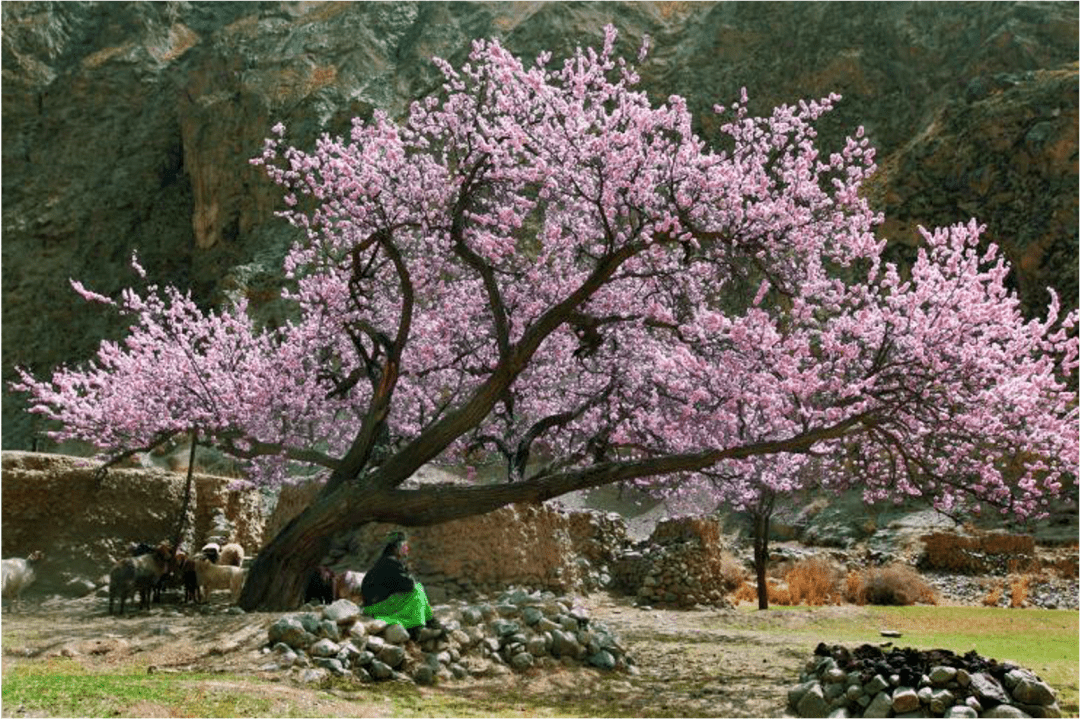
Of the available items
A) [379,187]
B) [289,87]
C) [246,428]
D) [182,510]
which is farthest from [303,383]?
[289,87]

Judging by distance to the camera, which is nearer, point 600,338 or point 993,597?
point 600,338

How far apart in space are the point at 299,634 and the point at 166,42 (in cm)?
8584

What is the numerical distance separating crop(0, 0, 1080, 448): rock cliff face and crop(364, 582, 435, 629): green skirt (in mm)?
44548

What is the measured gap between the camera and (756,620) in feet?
62.6

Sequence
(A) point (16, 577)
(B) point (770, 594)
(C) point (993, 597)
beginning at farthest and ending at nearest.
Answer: (B) point (770, 594) < (C) point (993, 597) < (A) point (16, 577)

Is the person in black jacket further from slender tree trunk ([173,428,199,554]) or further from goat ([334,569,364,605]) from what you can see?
slender tree trunk ([173,428,199,554])

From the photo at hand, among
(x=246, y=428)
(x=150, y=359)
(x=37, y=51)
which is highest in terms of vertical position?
(x=37, y=51)

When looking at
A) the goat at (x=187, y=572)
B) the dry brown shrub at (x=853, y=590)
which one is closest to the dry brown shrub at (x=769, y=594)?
the dry brown shrub at (x=853, y=590)

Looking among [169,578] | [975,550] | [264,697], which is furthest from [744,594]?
[264,697]

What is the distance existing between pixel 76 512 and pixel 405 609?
9.32 m

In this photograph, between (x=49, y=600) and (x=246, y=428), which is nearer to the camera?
(x=49, y=600)

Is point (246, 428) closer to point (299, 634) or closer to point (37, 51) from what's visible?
point (299, 634)

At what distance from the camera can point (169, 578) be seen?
1677cm

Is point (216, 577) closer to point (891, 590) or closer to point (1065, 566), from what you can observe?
Answer: point (891, 590)
